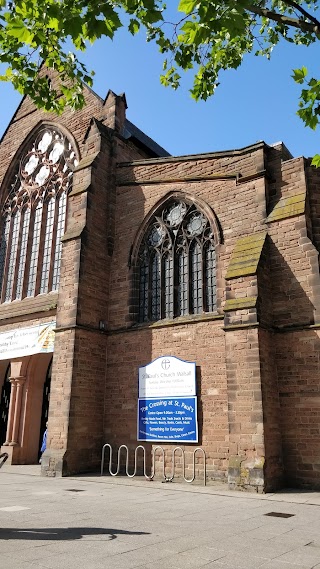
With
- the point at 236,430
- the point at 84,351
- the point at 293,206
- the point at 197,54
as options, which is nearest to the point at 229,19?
the point at 197,54

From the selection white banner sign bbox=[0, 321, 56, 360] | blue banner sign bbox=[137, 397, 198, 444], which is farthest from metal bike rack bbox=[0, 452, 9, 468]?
blue banner sign bbox=[137, 397, 198, 444]

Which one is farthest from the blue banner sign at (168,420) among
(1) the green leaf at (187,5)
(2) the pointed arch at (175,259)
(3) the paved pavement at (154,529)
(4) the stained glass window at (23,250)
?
(1) the green leaf at (187,5)

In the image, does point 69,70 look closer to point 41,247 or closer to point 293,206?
point 293,206

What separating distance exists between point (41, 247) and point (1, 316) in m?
2.86

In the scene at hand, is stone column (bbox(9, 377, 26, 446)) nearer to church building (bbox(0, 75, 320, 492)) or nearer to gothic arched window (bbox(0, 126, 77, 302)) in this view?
church building (bbox(0, 75, 320, 492))

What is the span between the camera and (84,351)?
12273 millimetres

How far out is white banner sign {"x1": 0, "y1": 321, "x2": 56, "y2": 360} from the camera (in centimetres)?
1373

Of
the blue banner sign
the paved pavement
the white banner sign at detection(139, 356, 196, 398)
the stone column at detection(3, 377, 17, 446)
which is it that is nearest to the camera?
the paved pavement

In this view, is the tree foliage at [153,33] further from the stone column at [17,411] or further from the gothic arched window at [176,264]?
the stone column at [17,411]

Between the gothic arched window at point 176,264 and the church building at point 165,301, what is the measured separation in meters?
0.04

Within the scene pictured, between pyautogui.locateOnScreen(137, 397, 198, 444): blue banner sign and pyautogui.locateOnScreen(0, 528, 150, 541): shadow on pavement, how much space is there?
5737 millimetres

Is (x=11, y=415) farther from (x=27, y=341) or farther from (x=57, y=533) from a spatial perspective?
(x=57, y=533)

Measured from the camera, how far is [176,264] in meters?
13.0

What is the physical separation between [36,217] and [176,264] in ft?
23.0
